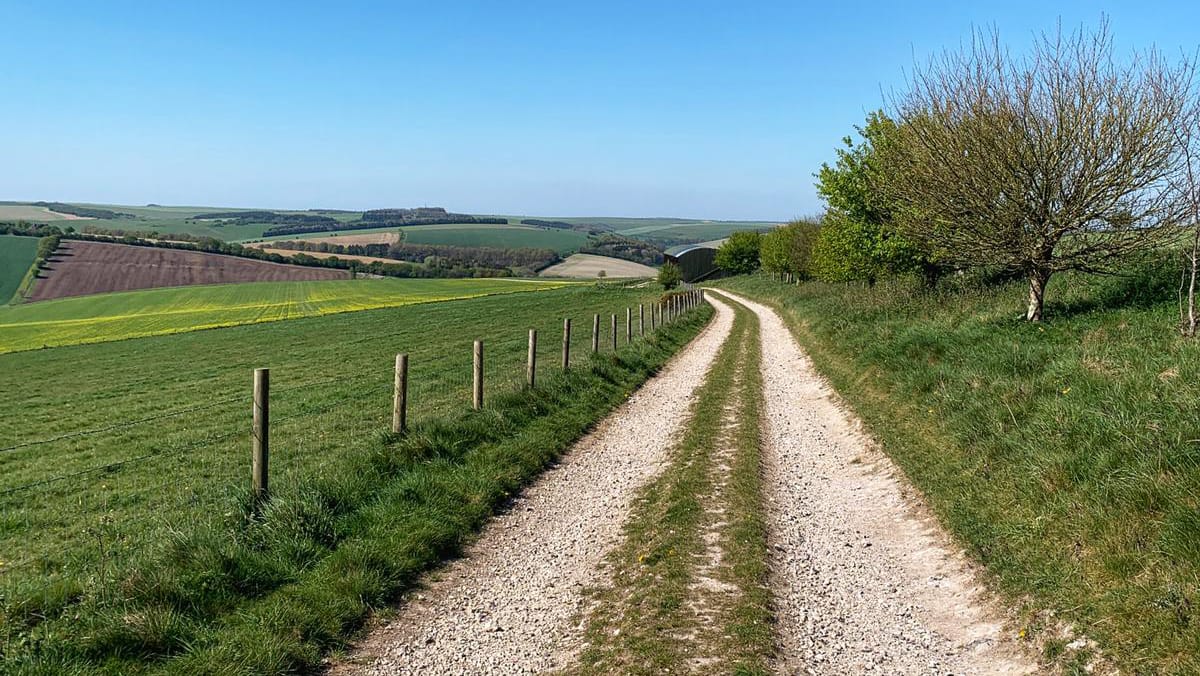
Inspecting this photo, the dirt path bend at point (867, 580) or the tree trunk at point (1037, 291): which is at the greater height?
the tree trunk at point (1037, 291)

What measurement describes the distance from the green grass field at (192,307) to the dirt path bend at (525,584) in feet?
193

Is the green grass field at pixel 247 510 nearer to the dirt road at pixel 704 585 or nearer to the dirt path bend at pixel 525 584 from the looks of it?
the dirt path bend at pixel 525 584

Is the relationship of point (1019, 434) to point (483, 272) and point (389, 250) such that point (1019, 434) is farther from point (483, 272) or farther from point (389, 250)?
point (389, 250)

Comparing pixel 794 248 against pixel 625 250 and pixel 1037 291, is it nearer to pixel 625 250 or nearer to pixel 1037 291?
pixel 1037 291

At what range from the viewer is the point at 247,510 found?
7488mm

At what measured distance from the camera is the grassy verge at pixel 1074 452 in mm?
4934

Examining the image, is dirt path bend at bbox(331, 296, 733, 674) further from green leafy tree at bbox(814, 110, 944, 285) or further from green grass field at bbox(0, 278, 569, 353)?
green grass field at bbox(0, 278, 569, 353)

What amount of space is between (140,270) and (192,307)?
3223 cm

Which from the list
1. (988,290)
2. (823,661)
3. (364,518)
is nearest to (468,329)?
(988,290)

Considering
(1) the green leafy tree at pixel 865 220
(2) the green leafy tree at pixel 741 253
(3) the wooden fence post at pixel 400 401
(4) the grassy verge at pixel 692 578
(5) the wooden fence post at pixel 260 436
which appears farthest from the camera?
(2) the green leafy tree at pixel 741 253

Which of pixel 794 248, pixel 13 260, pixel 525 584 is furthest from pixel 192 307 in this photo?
pixel 525 584

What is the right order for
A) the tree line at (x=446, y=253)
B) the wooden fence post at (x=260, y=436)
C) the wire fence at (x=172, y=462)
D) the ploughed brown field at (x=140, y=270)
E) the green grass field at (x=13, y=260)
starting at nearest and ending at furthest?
the wooden fence post at (x=260, y=436)
the wire fence at (x=172, y=462)
the green grass field at (x=13, y=260)
the ploughed brown field at (x=140, y=270)
the tree line at (x=446, y=253)

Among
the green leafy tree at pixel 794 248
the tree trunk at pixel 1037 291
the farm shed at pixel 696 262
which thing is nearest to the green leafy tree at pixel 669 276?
the green leafy tree at pixel 794 248

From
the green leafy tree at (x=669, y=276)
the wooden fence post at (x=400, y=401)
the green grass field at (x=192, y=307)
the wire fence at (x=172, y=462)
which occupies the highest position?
the green leafy tree at (x=669, y=276)
